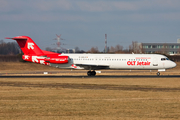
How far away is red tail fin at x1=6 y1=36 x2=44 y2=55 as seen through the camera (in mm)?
47500

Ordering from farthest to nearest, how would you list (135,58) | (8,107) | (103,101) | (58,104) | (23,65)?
(23,65) < (135,58) < (103,101) < (58,104) < (8,107)

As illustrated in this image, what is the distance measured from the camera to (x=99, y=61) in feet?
153

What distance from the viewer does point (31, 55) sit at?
1858 inches

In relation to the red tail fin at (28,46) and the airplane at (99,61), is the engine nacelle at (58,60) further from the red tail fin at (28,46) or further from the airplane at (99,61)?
the red tail fin at (28,46)

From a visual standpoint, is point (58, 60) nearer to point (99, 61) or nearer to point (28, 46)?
point (28, 46)

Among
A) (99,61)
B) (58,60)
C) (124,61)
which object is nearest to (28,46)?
(58,60)

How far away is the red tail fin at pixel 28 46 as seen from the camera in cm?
4750

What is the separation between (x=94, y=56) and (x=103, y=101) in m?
28.4

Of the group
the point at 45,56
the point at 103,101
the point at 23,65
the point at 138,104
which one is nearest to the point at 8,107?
the point at 103,101

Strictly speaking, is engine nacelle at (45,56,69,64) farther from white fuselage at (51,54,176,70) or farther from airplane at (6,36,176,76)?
white fuselage at (51,54,176,70)

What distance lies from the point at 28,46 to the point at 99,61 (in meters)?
11.6

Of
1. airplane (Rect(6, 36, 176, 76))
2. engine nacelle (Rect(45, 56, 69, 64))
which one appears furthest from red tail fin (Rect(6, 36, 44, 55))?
engine nacelle (Rect(45, 56, 69, 64))

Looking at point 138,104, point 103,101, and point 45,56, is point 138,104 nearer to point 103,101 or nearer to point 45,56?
point 103,101

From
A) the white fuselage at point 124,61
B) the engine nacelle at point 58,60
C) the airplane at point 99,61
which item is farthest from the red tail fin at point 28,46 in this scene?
the white fuselage at point 124,61
